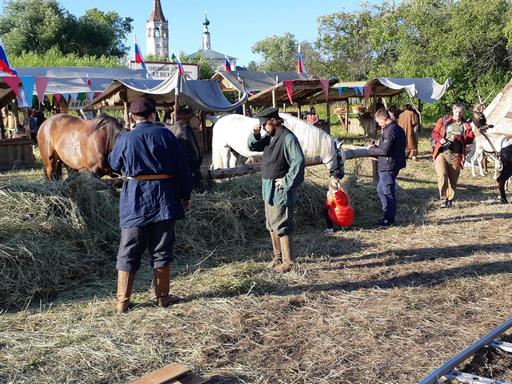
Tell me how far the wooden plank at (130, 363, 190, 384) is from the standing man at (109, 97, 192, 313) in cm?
122

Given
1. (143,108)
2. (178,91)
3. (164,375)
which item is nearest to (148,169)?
(143,108)

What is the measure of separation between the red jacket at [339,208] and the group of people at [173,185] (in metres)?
0.01

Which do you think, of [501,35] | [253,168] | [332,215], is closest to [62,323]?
[332,215]

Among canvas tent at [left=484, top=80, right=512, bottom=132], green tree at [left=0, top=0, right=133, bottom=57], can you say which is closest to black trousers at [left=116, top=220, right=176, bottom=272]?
canvas tent at [left=484, top=80, right=512, bottom=132]

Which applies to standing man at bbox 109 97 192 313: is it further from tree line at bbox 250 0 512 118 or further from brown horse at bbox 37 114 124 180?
tree line at bbox 250 0 512 118

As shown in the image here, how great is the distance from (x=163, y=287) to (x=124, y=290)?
1.03 ft

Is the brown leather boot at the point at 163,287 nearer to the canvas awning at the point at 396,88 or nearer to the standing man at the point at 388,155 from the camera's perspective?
the standing man at the point at 388,155

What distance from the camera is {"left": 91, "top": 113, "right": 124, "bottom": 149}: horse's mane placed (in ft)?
24.2

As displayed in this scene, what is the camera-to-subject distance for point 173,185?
421cm

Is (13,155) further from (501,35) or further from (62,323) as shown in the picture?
(501,35)

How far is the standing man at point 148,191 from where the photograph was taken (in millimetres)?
4098

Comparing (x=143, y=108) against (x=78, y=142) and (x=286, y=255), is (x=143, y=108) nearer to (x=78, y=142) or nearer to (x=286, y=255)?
(x=286, y=255)

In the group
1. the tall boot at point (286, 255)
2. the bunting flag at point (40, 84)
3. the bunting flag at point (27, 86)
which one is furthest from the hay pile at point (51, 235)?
the bunting flag at point (40, 84)

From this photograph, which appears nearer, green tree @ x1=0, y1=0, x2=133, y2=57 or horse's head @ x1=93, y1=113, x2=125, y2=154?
horse's head @ x1=93, y1=113, x2=125, y2=154
